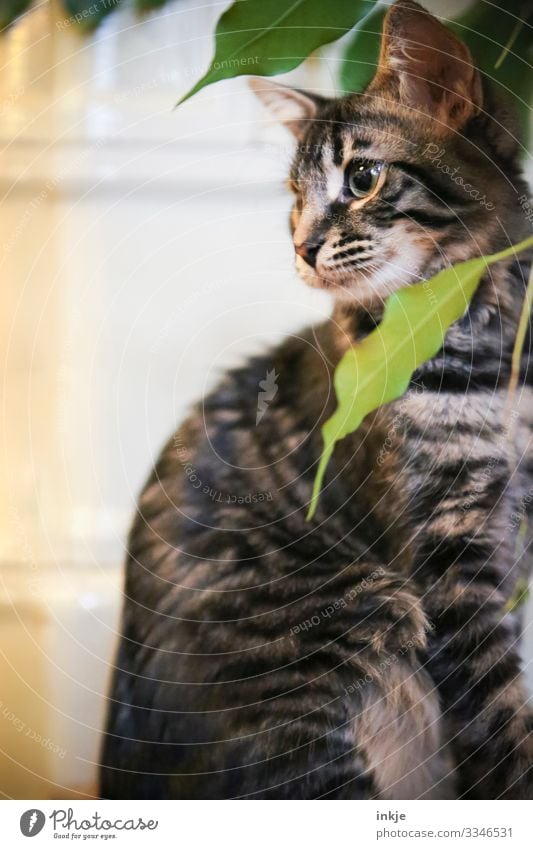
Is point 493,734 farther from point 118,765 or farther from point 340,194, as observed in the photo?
point 340,194

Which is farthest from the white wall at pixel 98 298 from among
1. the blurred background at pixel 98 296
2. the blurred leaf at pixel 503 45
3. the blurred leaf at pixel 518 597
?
the blurred leaf at pixel 518 597

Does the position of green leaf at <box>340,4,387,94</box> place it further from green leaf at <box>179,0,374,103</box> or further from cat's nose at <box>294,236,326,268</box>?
cat's nose at <box>294,236,326,268</box>

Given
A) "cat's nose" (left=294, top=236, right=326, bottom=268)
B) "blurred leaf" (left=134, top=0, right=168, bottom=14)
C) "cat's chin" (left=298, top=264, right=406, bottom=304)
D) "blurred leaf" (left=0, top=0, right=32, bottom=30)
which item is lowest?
"cat's chin" (left=298, top=264, right=406, bottom=304)

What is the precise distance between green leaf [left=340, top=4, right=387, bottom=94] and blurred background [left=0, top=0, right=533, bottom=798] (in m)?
0.01

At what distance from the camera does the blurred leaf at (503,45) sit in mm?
689

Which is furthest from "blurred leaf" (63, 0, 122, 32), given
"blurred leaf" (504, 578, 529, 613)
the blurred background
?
"blurred leaf" (504, 578, 529, 613)

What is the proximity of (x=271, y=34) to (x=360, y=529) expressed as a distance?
1.41ft

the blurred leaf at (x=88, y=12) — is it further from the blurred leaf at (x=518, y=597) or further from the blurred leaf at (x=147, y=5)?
the blurred leaf at (x=518, y=597)

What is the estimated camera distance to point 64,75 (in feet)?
2.22

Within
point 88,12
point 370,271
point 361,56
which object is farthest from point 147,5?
point 370,271

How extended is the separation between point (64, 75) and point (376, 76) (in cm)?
27

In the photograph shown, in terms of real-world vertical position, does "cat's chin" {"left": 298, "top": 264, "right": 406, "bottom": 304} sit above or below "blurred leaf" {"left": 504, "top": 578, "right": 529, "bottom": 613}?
above

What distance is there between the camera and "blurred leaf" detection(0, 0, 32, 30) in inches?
26.3
